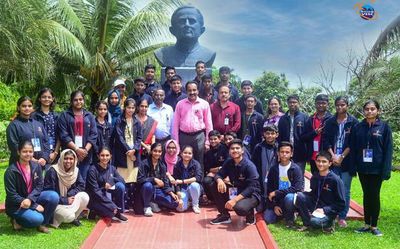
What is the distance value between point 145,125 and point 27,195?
1.97 m

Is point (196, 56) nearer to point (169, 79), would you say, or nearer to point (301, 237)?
point (169, 79)

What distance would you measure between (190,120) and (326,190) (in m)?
2.18

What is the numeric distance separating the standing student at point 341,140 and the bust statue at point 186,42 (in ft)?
12.7

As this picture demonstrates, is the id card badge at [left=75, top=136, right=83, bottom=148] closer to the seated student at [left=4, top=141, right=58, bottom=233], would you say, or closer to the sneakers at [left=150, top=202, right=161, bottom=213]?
the seated student at [left=4, top=141, right=58, bottom=233]

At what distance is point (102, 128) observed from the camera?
6.43 meters

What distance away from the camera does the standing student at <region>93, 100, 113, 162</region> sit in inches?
250

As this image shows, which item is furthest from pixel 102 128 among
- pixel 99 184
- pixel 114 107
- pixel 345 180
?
pixel 345 180

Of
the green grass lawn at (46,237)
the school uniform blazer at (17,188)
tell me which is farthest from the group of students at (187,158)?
the green grass lawn at (46,237)

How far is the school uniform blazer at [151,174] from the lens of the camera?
637 cm

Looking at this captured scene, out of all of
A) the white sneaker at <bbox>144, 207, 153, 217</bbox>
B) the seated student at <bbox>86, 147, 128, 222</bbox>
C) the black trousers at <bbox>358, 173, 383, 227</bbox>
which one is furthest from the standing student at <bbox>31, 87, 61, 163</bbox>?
the black trousers at <bbox>358, 173, 383, 227</bbox>

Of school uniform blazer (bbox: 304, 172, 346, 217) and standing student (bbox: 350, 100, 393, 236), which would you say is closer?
standing student (bbox: 350, 100, 393, 236)

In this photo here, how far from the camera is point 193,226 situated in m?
5.79

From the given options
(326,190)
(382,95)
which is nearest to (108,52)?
(382,95)

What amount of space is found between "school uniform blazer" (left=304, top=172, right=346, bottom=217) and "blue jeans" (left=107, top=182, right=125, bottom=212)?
94.9 inches
